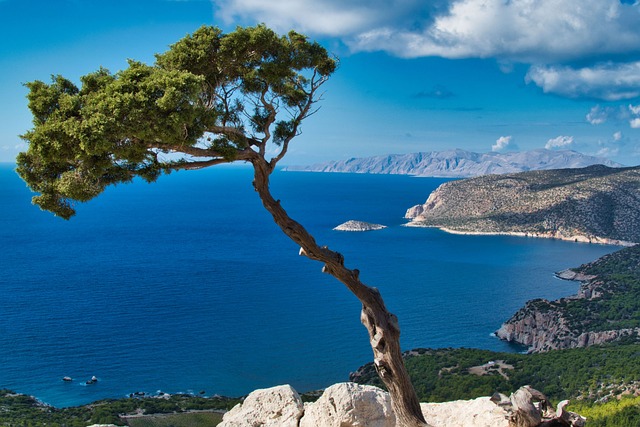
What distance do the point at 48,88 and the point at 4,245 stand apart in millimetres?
92642

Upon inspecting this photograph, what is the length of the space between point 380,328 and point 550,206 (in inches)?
4197

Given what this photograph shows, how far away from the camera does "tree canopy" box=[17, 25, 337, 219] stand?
6348 millimetres

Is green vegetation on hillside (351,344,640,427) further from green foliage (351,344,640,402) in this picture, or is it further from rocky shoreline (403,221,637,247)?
rocky shoreline (403,221,637,247)

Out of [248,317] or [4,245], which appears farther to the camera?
[4,245]

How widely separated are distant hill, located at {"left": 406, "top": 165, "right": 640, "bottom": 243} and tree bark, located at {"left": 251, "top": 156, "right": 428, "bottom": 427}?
330 ft

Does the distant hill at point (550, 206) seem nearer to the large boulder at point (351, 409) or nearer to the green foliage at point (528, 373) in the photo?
the green foliage at point (528, 373)

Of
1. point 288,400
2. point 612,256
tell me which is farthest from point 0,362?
point 612,256

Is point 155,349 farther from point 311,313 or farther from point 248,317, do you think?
point 311,313

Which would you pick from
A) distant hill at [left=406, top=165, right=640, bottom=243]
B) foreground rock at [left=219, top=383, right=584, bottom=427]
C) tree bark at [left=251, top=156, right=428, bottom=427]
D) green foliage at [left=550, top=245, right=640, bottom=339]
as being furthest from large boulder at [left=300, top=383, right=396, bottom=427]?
distant hill at [left=406, top=165, right=640, bottom=243]

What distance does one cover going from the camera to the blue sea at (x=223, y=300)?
40.5m

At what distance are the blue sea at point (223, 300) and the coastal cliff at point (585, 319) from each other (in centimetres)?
229

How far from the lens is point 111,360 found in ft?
137

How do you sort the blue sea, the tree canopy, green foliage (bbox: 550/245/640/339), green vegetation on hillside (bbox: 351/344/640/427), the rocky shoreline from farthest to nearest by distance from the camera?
the rocky shoreline → green foliage (bbox: 550/245/640/339) → the blue sea → green vegetation on hillside (bbox: 351/344/640/427) → the tree canopy

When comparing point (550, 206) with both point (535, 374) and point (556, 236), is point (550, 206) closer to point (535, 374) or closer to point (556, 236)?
point (556, 236)
